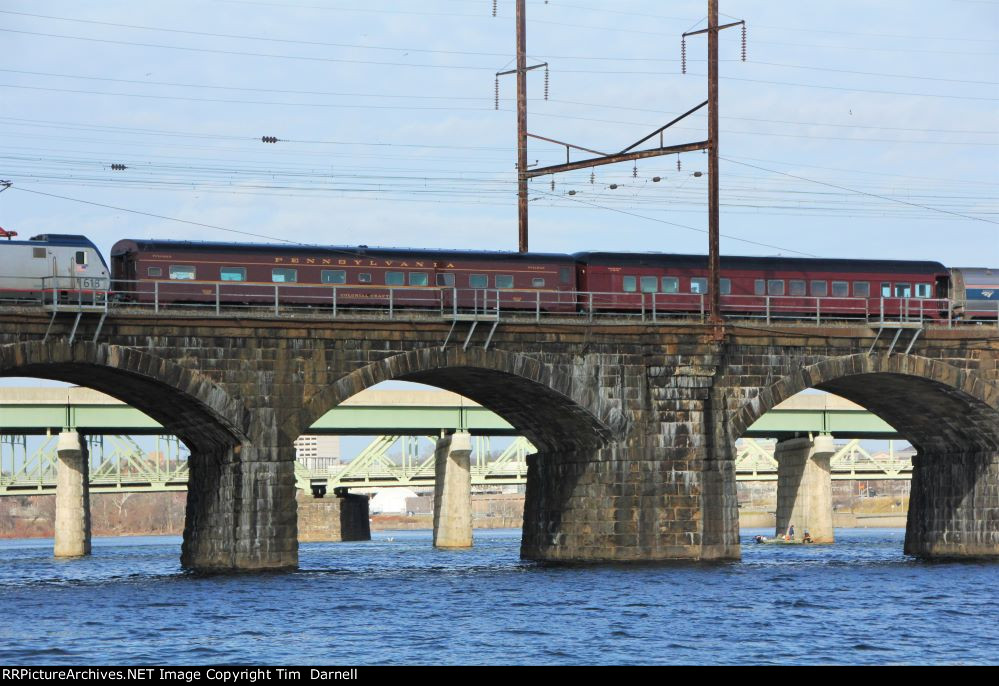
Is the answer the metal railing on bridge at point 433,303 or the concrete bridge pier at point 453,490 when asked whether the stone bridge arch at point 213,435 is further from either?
the concrete bridge pier at point 453,490

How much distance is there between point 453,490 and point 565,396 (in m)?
39.5

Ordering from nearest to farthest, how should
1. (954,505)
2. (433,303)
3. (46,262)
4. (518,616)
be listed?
(518,616)
(46,262)
(433,303)
(954,505)

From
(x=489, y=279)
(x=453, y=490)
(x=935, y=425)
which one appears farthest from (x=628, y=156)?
(x=453, y=490)

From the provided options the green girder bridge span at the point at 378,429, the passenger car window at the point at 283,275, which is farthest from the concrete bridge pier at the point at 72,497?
the passenger car window at the point at 283,275

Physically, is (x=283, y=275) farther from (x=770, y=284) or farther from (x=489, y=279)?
(x=770, y=284)

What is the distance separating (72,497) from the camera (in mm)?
89000

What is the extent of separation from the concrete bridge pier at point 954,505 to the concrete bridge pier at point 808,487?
97.7ft

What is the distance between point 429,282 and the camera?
61812 mm

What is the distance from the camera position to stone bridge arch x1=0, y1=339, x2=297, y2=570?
51.0 metres

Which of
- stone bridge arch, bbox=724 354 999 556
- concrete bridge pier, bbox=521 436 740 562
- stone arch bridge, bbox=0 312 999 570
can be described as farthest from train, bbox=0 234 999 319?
concrete bridge pier, bbox=521 436 740 562

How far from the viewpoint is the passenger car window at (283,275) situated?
5966 cm

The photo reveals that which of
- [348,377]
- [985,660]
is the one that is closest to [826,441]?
[348,377]

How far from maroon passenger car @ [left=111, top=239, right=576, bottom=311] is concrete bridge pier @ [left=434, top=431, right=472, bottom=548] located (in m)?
31.8

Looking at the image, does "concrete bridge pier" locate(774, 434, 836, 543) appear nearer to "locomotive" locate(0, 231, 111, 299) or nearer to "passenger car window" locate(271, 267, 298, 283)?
"passenger car window" locate(271, 267, 298, 283)
